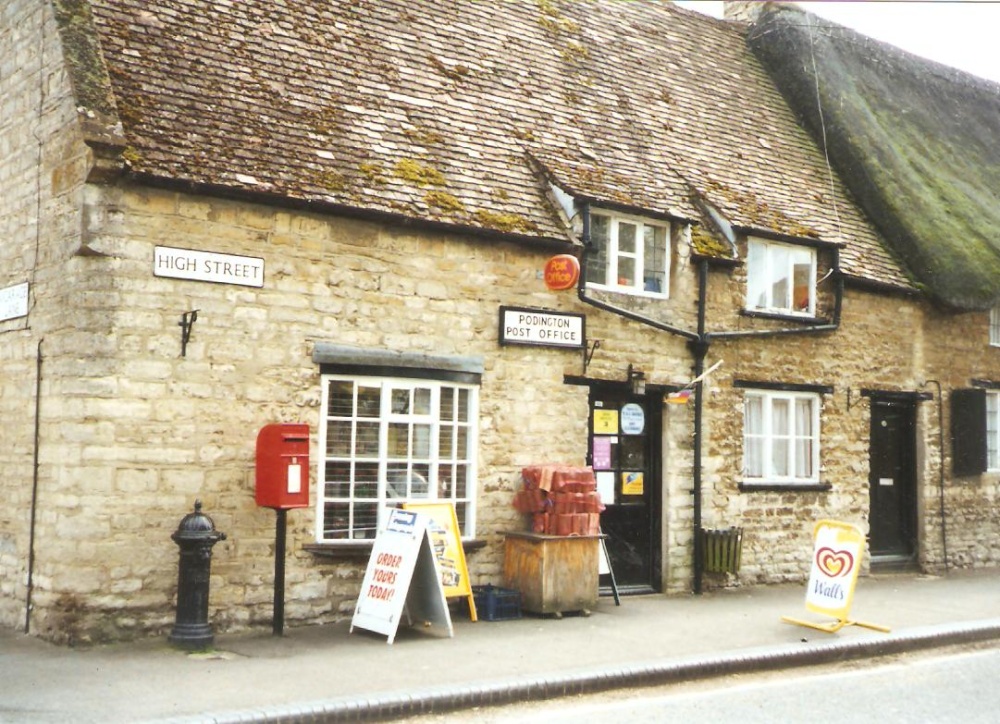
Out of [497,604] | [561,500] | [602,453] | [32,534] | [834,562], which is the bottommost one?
[497,604]

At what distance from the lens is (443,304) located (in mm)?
10977

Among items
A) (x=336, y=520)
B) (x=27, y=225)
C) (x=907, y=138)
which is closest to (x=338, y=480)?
(x=336, y=520)

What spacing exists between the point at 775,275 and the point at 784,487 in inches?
106

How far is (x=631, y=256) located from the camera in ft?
41.0

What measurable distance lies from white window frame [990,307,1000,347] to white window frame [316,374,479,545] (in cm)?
953

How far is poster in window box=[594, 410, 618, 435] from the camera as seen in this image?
1227cm

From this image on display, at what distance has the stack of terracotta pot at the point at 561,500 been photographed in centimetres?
1080

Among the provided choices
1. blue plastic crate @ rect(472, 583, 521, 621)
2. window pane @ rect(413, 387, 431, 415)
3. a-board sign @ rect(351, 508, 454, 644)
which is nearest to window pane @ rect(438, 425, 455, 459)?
window pane @ rect(413, 387, 431, 415)

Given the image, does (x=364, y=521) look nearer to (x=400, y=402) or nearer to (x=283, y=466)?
(x=400, y=402)

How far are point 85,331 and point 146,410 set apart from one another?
0.82m

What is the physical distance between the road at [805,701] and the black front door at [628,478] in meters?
3.71

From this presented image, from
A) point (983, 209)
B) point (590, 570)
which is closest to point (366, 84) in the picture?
point (590, 570)

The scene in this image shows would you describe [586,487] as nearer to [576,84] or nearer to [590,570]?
[590,570]

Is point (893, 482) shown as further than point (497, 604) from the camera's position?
Yes
